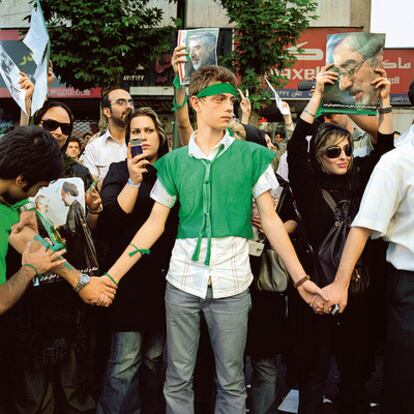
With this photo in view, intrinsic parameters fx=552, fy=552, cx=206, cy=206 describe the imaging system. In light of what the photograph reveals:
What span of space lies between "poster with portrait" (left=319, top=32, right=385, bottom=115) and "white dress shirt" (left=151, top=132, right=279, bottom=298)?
0.60 m

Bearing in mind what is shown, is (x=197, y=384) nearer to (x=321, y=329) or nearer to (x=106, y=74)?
(x=321, y=329)

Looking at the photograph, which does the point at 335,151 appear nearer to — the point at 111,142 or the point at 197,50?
the point at 197,50

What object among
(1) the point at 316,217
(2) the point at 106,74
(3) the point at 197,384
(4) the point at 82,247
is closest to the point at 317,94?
(1) the point at 316,217

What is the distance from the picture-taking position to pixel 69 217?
3.06 metres

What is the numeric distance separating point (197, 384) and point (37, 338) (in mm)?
1041

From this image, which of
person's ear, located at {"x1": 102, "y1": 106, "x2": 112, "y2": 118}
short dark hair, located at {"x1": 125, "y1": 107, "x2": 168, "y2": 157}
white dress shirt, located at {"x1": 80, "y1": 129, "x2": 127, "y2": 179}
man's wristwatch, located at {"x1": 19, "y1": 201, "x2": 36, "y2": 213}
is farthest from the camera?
person's ear, located at {"x1": 102, "y1": 106, "x2": 112, "y2": 118}

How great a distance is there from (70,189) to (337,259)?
153 cm

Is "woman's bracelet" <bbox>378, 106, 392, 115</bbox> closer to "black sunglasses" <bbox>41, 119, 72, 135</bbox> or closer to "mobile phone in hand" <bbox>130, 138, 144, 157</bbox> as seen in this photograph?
"mobile phone in hand" <bbox>130, 138, 144, 157</bbox>

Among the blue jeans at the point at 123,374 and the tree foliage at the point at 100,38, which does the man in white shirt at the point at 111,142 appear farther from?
the tree foliage at the point at 100,38

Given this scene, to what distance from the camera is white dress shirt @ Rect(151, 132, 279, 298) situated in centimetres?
280

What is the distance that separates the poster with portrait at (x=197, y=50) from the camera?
3492mm

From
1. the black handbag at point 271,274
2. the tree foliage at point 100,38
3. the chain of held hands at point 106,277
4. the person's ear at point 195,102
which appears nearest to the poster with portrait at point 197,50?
the person's ear at point 195,102

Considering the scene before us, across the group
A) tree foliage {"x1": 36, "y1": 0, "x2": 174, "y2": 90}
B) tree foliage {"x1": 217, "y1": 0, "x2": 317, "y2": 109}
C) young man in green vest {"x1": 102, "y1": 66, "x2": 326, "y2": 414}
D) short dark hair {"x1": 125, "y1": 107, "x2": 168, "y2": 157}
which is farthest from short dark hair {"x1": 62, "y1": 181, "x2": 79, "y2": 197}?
tree foliage {"x1": 217, "y1": 0, "x2": 317, "y2": 109}

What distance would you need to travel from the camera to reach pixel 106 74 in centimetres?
1154
